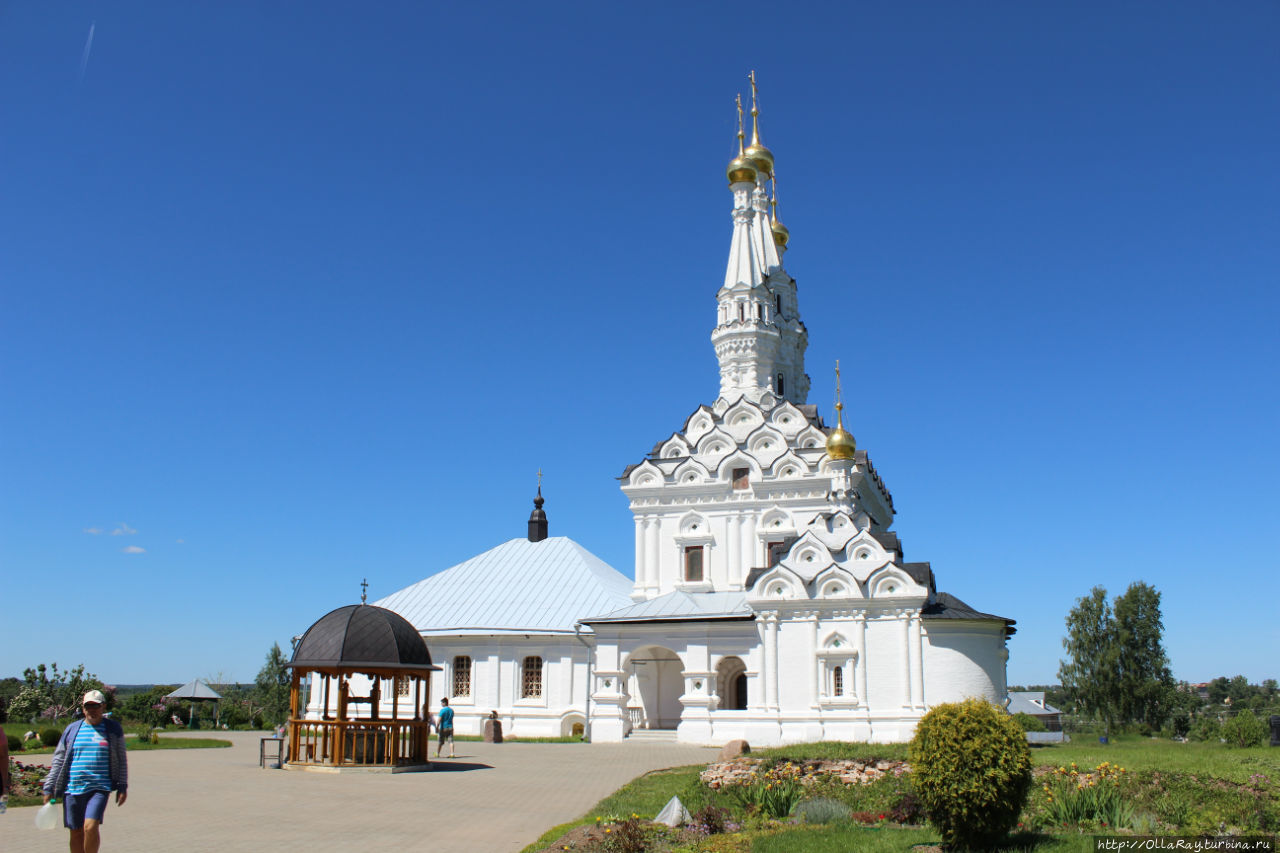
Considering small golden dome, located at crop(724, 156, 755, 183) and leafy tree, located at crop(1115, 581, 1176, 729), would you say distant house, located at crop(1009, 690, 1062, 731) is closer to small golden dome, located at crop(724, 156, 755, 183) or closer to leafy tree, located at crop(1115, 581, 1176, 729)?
leafy tree, located at crop(1115, 581, 1176, 729)

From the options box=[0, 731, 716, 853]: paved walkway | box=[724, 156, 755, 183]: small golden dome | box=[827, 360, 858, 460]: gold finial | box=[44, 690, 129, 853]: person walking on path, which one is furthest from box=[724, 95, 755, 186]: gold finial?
box=[44, 690, 129, 853]: person walking on path

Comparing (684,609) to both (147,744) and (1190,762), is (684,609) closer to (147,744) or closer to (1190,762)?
(147,744)

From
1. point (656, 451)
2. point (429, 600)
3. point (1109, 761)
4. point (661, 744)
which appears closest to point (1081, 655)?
point (656, 451)

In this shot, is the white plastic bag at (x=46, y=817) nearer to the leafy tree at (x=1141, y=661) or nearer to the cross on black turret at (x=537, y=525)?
the cross on black turret at (x=537, y=525)

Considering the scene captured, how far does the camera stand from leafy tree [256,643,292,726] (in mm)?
49469

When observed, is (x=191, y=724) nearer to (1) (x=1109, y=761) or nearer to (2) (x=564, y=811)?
(2) (x=564, y=811)

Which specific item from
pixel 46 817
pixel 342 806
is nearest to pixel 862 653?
pixel 342 806

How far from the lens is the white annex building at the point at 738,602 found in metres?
28.6

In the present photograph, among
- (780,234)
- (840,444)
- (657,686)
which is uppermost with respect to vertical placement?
(780,234)

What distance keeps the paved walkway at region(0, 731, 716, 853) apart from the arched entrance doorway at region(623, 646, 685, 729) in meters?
10.5

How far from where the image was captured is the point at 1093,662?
5119cm

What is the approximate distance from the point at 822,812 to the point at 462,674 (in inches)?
954

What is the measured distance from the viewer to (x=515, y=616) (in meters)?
35.2

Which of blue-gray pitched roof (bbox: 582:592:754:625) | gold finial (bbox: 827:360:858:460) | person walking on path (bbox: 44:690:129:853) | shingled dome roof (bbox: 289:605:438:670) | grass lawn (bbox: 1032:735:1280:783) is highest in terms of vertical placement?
gold finial (bbox: 827:360:858:460)
